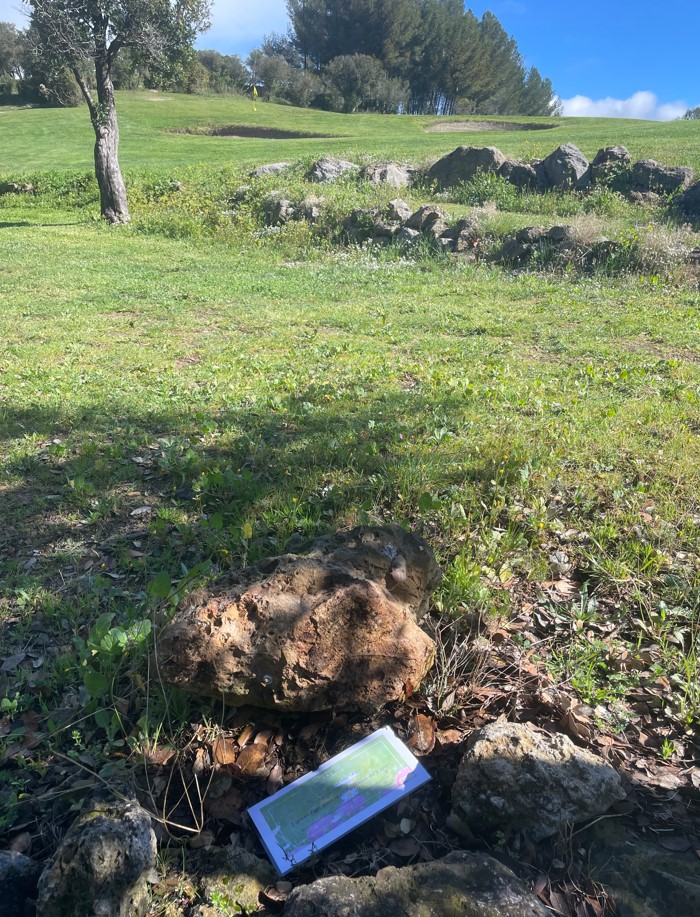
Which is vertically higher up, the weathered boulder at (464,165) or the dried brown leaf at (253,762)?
the weathered boulder at (464,165)

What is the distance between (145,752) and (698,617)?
2.61 metres

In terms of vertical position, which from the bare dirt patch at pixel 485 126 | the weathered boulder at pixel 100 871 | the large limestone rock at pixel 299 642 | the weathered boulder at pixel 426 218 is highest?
the bare dirt patch at pixel 485 126

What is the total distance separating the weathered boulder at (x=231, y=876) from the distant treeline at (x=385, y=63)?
61.0 meters

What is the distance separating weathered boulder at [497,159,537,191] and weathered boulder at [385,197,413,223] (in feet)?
10.3

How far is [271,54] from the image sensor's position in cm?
7462

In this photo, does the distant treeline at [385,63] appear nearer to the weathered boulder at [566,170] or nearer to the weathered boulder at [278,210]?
the weathered boulder at [278,210]

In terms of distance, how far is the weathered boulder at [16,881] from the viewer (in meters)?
1.79

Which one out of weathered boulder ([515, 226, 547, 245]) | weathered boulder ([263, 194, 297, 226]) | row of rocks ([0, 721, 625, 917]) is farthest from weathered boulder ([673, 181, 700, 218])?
row of rocks ([0, 721, 625, 917])

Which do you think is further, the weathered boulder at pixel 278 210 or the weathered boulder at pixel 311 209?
the weathered boulder at pixel 278 210

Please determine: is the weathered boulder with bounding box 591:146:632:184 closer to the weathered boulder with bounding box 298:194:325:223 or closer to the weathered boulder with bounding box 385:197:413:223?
the weathered boulder with bounding box 385:197:413:223

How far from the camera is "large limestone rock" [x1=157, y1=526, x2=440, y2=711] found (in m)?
2.30

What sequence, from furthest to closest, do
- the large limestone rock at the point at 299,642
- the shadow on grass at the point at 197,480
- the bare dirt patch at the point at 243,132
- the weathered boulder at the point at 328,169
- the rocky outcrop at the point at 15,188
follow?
the bare dirt patch at the point at 243,132 < the rocky outcrop at the point at 15,188 < the weathered boulder at the point at 328,169 < the shadow on grass at the point at 197,480 < the large limestone rock at the point at 299,642

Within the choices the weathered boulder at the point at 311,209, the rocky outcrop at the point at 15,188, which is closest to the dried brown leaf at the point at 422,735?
the weathered boulder at the point at 311,209

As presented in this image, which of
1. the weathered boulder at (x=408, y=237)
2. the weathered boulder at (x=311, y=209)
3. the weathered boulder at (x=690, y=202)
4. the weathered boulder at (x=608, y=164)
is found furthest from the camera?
the weathered boulder at (x=311, y=209)
